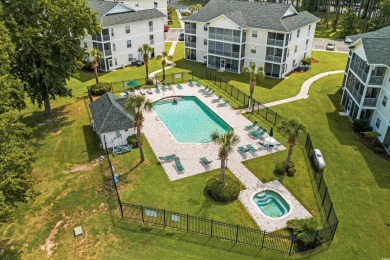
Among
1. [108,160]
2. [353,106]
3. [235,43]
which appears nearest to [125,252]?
[108,160]

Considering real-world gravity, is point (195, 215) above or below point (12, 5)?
below

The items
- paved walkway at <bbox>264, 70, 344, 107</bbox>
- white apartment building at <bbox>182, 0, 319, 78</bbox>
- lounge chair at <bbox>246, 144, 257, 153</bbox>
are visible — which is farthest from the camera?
white apartment building at <bbox>182, 0, 319, 78</bbox>

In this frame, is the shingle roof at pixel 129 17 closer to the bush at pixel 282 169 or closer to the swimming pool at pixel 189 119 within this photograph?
the swimming pool at pixel 189 119

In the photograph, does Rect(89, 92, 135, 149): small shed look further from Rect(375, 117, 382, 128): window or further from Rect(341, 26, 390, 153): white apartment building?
Rect(375, 117, 382, 128): window

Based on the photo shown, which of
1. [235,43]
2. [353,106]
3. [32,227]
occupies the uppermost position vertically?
[235,43]

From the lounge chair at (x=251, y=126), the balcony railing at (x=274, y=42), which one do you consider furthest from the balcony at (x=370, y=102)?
the balcony railing at (x=274, y=42)

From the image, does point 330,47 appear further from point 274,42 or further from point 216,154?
point 216,154

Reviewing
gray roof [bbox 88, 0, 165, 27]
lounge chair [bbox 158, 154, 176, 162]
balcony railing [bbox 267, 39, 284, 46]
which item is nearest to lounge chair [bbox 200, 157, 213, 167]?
lounge chair [bbox 158, 154, 176, 162]

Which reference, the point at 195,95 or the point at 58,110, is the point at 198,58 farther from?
the point at 58,110
